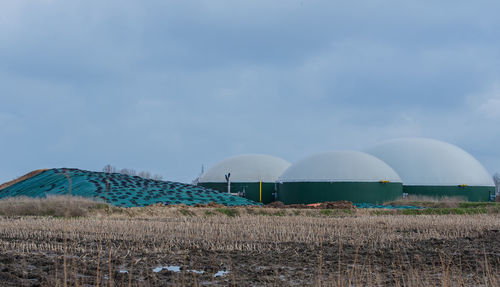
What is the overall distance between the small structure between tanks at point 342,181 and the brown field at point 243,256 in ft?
73.9

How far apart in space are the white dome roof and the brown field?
22804mm

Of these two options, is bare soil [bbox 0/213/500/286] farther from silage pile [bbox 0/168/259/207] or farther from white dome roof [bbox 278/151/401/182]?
white dome roof [bbox 278/151/401/182]

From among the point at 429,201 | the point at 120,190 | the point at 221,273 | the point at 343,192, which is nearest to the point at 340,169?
the point at 343,192

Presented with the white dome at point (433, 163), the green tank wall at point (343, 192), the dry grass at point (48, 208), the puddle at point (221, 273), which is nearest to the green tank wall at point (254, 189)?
the green tank wall at point (343, 192)

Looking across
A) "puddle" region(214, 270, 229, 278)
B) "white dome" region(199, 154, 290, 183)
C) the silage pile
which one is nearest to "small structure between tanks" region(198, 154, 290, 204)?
"white dome" region(199, 154, 290, 183)

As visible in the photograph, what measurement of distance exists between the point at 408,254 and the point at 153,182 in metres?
28.5

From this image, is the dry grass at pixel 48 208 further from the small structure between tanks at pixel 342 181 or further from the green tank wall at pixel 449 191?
the green tank wall at pixel 449 191

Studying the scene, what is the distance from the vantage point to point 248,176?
48219mm

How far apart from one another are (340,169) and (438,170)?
10.5 meters

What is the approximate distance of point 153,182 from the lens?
121ft

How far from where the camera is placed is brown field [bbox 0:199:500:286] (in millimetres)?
7332

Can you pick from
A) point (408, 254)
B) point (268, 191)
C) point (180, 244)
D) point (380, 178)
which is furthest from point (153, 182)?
point (408, 254)

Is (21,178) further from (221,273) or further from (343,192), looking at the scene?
(221,273)

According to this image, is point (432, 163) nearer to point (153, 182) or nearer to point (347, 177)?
point (347, 177)
